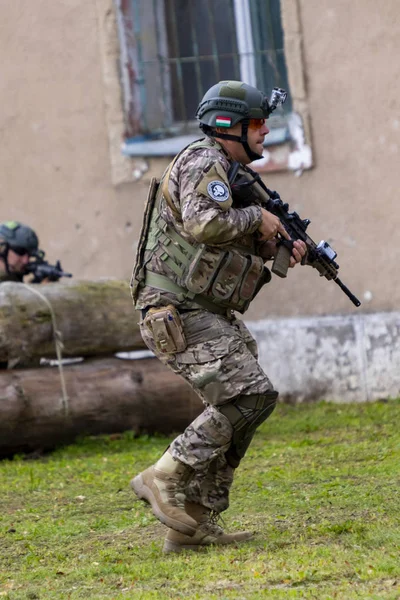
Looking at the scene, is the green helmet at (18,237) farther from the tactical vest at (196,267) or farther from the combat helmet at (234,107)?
the combat helmet at (234,107)

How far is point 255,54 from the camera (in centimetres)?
1020

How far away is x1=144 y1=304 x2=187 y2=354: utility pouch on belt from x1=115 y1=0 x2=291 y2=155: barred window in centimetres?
528

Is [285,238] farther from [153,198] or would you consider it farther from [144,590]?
[144,590]

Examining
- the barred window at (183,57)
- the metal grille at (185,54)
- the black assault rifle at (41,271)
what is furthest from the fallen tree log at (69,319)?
the metal grille at (185,54)

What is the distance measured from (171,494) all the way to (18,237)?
14.9 ft

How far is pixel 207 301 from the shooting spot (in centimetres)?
514

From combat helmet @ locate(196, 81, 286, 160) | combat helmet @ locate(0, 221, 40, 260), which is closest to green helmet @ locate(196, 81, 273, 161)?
combat helmet @ locate(196, 81, 286, 160)

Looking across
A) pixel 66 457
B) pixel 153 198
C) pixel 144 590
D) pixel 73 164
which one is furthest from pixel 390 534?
pixel 73 164

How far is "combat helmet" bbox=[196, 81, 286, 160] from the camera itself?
514 cm

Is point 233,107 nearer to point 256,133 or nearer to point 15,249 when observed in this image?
point 256,133

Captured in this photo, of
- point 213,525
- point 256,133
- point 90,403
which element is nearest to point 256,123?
point 256,133

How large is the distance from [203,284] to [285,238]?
0.45 m

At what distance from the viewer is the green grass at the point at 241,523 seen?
173 inches

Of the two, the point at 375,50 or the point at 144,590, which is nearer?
the point at 144,590
